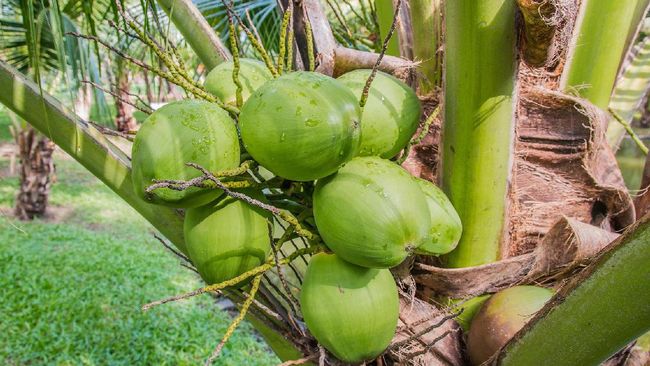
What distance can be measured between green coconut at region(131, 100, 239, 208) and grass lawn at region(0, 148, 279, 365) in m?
2.89

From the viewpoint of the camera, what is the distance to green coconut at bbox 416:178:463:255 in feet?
3.36

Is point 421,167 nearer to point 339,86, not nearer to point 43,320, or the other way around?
point 339,86

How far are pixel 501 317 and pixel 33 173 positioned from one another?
22.7ft

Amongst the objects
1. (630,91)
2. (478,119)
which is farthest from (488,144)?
(630,91)

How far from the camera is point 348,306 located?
2.99 ft

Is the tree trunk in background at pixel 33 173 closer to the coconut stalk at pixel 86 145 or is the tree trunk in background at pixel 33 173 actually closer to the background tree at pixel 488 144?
the coconut stalk at pixel 86 145

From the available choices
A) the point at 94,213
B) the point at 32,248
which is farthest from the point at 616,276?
the point at 94,213

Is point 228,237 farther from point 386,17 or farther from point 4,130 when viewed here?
point 4,130

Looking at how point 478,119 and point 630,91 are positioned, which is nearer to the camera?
point 478,119

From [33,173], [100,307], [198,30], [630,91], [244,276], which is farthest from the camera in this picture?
[33,173]

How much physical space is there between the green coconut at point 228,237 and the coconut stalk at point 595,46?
0.80 metres

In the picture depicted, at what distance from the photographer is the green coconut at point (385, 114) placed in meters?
0.99

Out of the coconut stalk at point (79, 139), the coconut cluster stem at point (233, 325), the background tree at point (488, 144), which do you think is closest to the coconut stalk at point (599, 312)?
the background tree at point (488, 144)

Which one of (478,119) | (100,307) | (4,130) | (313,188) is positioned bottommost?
(4,130)
